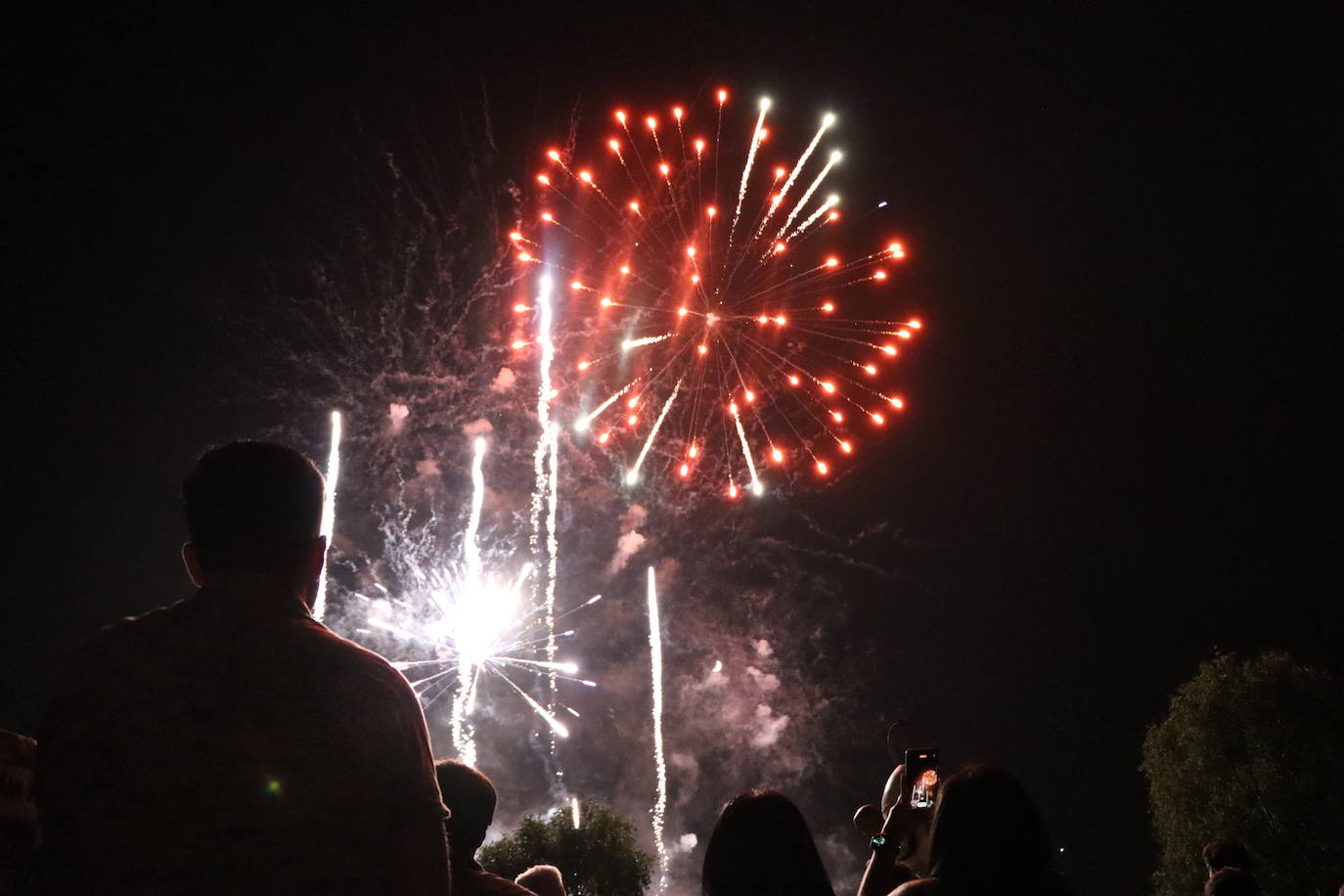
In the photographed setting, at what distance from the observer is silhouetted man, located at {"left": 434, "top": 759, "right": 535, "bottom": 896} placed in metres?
3.84

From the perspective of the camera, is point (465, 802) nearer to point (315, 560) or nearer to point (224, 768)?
point (315, 560)

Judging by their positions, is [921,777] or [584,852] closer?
[921,777]

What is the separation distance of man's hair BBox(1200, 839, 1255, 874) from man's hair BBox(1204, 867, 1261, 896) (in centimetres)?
35

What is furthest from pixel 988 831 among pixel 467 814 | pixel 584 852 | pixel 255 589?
pixel 584 852

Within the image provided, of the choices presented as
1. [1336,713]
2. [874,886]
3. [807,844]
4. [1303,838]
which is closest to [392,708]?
[807,844]

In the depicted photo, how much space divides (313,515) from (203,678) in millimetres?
545

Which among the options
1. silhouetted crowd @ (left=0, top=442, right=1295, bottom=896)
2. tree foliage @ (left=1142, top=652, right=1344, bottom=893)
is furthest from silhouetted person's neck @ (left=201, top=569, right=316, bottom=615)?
tree foliage @ (left=1142, top=652, right=1344, bottom=893)

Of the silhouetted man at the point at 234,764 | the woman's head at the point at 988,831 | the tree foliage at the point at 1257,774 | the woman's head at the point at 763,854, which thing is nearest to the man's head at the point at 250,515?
the silhouetted man at the point at 234,764

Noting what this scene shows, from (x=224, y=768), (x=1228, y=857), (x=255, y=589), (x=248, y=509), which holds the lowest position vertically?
(x=1228, y=857)

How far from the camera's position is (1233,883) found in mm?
6211

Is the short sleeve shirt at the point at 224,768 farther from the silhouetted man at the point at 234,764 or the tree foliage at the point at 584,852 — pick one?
the tree foliage at the point at 584,852

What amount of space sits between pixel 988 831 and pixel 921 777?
2148 mm

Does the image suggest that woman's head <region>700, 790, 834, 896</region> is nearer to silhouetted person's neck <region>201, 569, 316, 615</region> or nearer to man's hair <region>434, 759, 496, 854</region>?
man's hair <region>434, 759, 496, 854</region>

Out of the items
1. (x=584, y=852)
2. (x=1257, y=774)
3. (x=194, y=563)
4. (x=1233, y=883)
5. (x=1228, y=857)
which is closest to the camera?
(x=194, y=563)
